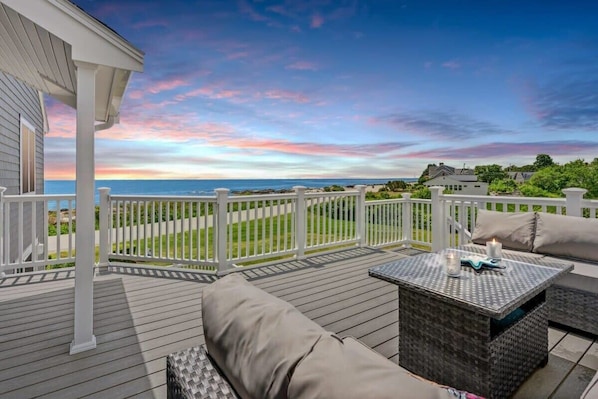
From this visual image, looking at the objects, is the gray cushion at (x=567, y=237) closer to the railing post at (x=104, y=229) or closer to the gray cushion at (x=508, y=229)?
the gray cushion at (x=508, y=229)

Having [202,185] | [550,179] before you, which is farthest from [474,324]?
[202,185]

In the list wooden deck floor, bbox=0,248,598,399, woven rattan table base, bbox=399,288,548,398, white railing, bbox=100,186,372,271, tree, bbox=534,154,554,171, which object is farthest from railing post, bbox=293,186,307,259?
tree, bbox=534,154,554,171

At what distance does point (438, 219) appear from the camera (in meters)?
5.16

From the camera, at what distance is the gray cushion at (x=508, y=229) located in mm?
3316

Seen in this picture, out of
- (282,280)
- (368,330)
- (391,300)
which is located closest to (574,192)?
(391,300)

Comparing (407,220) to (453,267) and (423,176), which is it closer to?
(453,267)

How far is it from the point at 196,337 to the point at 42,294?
7.66ft

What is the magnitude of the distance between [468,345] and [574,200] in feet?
10.3

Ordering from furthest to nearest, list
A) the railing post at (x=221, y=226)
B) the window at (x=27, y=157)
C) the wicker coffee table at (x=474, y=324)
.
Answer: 1. the window at (x=27, y=157)
2. the railing post at (x=221, y=226)
3. the wicker coffee table at (x=474, y=324)

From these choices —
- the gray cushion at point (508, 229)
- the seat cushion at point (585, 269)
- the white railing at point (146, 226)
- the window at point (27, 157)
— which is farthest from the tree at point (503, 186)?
the window at point (27, 157)

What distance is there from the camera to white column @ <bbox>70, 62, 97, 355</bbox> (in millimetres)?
2326

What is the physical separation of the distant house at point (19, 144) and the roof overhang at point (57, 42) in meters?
2.05

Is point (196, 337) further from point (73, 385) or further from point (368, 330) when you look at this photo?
point (368, 330)

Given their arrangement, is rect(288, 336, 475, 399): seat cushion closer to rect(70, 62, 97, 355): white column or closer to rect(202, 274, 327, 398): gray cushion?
rect(202, 274, 327, 398): gray cushion
